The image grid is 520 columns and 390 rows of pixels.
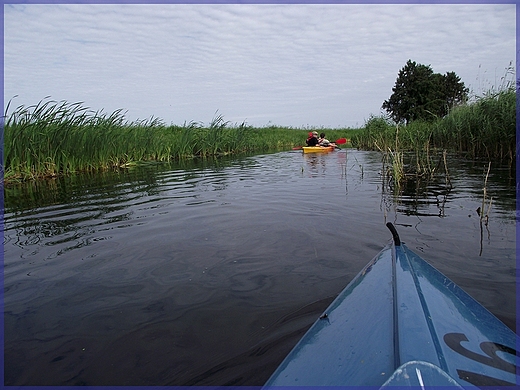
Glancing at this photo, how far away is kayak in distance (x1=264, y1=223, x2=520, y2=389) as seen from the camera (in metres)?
1.13

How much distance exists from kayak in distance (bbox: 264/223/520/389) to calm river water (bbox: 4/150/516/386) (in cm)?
56

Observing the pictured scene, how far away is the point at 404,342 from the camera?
1.22 meters

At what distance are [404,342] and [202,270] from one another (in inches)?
85.9

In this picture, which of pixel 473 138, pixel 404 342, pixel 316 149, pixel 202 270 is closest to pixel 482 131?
pixel 473 138

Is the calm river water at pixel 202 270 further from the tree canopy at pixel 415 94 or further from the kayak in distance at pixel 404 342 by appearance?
the tree canopy at pixel 415 94

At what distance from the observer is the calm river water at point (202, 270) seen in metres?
2.03

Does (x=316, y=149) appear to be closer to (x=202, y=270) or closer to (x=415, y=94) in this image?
(x=202, y=270)

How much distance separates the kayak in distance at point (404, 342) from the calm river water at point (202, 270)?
1.84ft

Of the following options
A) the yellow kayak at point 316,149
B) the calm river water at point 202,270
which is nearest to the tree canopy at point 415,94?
the yellow kayak at point 316,149

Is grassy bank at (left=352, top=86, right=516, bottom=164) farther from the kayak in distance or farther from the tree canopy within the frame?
the tree canopy

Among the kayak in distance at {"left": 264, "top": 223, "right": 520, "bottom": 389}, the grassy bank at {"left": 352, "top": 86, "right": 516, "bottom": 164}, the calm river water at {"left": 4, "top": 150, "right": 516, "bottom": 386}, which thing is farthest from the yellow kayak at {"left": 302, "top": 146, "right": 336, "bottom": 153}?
the kayak in distance at {"left": 264, "top": 223, "right": 520, "bottom": 389}

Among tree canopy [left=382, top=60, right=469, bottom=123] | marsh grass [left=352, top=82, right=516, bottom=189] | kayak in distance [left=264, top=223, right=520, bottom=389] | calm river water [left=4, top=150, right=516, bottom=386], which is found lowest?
calm river water [left=4, top=150, right=516, bottom=386]

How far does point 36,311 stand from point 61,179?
744 cm

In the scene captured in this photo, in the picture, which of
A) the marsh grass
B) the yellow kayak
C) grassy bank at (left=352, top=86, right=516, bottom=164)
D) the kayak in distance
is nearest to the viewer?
the kayak in distance
